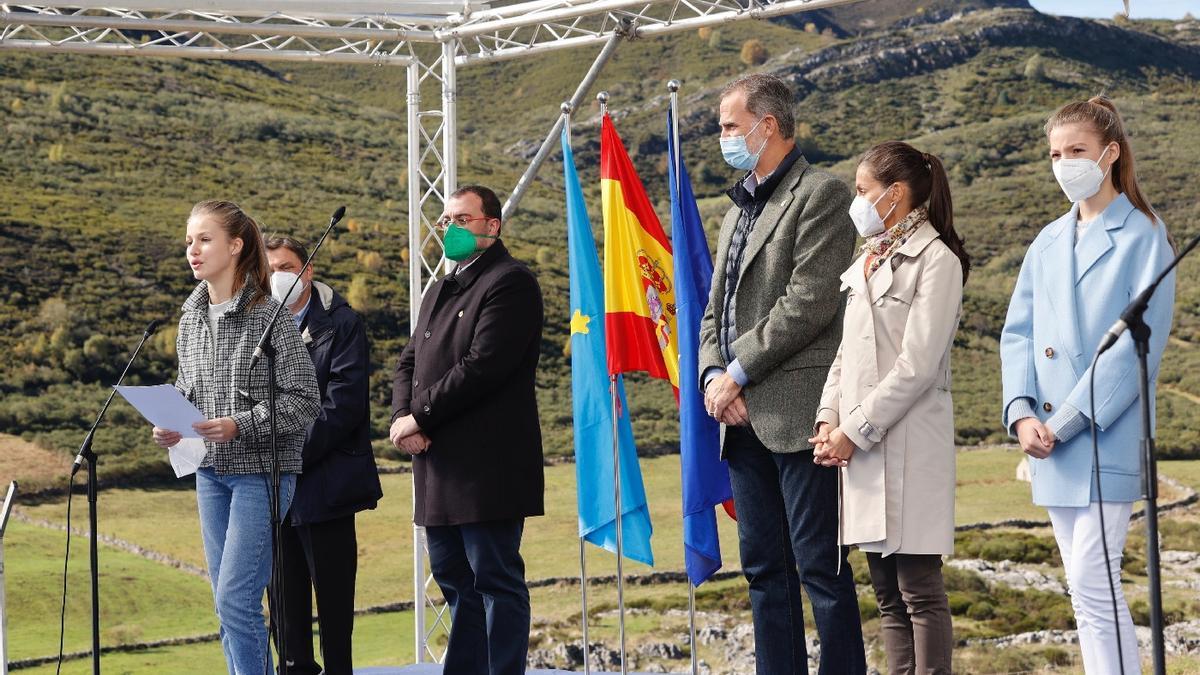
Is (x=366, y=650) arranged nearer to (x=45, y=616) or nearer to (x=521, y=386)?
(x=45, y=616)

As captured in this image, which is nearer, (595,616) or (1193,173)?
(595,616)

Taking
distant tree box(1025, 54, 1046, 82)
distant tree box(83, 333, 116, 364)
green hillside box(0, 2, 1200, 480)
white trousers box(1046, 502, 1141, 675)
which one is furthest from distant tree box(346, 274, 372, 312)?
white trousers box(1046, 502, 1141, 675)

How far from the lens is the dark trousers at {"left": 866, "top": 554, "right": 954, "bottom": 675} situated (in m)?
2.85

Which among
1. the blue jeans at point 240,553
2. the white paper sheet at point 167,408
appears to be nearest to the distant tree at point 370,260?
the blue jeans at point 240,553

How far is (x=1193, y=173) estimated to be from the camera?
16.0m

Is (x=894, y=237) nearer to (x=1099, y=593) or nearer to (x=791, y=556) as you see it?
(x=791, y=556)

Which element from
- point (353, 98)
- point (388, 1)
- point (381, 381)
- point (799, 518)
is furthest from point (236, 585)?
point (353, 98)

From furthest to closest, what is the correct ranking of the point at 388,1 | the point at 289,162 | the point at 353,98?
1. the point at 353,98
2. the point at 289,162
3. the point at 388,1

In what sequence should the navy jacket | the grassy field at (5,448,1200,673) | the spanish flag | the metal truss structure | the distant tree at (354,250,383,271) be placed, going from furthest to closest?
1. the distant tree at (354,250,383,271)
2. the grassy field at (5,448,1200,673)
3. the metal truss structure
4. the spanish flag
5. the navy jacket

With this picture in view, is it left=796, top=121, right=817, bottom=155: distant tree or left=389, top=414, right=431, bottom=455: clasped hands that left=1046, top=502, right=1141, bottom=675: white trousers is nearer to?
left=389, top=414, right=431, bottom=455: clasped hands

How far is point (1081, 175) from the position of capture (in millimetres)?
2854

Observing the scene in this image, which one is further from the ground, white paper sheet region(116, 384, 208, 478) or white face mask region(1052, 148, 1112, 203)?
white face mask region(1052, 148, 1112, 203)

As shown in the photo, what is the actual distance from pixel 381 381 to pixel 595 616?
391 cm

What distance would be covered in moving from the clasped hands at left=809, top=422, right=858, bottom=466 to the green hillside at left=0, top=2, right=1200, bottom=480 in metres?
12.8
